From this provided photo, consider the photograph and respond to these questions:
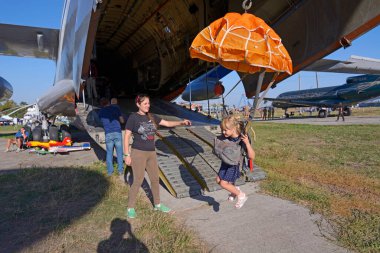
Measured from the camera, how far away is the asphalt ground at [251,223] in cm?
303

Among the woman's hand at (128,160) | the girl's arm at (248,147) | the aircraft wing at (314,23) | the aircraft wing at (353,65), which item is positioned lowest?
the woman's hand at (128,160)

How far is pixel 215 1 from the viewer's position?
7.29m

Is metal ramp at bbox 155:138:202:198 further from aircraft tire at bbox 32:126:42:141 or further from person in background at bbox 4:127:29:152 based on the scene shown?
person in background at bbox 4:127:29:152

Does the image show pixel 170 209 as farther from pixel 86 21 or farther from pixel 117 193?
pixel 86 21

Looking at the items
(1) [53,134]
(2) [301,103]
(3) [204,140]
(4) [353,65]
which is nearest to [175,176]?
(3) [204,140]

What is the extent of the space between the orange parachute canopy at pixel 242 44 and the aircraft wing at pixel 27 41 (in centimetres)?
883

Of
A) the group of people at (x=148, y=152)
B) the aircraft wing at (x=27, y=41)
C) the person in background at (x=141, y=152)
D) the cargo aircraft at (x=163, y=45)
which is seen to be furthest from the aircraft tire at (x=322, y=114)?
the person in background at (x=141, y=152)

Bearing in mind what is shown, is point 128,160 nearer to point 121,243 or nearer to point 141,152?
point 141,152

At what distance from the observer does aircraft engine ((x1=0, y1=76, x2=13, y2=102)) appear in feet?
40.9

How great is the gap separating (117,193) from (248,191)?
2.21m

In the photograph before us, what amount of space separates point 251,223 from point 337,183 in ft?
8.31

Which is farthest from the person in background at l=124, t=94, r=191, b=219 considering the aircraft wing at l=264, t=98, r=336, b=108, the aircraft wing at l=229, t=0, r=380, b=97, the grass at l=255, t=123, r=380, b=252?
the aircraft wing at l=264, t=98, r=336, b=108

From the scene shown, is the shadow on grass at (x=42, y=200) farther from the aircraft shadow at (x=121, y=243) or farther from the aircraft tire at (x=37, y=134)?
the aircraft tire at (x=37, y=134)

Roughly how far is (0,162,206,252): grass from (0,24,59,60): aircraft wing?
7.11 m
